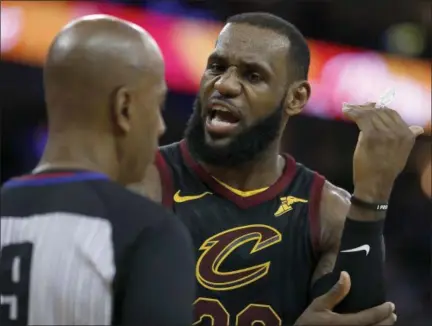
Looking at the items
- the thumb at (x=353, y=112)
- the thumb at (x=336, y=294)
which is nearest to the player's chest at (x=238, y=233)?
the thumb at (x=336, y=294)

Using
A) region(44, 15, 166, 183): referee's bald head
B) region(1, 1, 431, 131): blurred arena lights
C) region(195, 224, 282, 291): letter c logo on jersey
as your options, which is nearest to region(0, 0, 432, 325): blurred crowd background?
region(1, 1, 431, 131): blurred arena lights

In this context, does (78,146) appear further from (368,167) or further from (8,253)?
(368,167)

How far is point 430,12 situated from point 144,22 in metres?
2.92

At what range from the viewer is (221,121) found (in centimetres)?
223

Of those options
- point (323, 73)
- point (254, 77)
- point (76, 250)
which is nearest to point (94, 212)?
point (76, 250)

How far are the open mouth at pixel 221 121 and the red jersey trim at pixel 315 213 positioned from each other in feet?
1.04

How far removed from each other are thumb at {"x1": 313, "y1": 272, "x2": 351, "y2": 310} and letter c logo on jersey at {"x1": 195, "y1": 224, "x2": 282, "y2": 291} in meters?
0.22

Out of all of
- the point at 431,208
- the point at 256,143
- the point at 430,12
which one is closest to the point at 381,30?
the point at 430,12

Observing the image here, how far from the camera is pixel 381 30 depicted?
8016 mm

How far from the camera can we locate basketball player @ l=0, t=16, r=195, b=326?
56.9 inches

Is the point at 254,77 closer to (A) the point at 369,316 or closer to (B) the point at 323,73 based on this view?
(A) the point at 369,316

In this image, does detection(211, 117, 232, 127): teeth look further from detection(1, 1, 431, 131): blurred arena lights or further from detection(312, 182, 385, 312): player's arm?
detection(1, 1, 431, 131): blurred arena lights

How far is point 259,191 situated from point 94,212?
35.6 inches

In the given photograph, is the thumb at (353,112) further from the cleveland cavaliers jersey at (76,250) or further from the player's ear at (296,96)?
the cleveland cavaliers jersey at (76,250)
